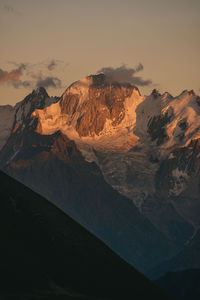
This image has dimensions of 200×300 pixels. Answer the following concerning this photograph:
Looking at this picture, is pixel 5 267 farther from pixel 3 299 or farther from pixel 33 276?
pixel 3 299

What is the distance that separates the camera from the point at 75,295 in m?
195

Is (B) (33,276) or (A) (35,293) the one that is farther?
(B) (33,276)

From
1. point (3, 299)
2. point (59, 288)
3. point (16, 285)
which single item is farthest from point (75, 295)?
point (3, 299)

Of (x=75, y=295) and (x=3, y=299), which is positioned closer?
(x=3, y=299)

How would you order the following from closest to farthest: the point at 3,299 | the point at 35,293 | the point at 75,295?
the point at 3,299
the point at 35,293
the point at 75,295

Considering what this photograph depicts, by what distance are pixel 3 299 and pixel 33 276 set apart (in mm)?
28407

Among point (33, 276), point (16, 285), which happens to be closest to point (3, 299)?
point (16, 285)

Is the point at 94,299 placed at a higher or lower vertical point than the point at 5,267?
lower

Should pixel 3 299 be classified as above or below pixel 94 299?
above

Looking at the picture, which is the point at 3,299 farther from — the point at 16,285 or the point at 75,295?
the point at 75,295

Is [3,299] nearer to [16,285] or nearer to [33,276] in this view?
[16,285]

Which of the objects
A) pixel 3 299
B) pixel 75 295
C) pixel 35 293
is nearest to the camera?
pixel 3 299

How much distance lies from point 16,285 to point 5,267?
37.6 ft

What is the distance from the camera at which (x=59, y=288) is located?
197625mm
